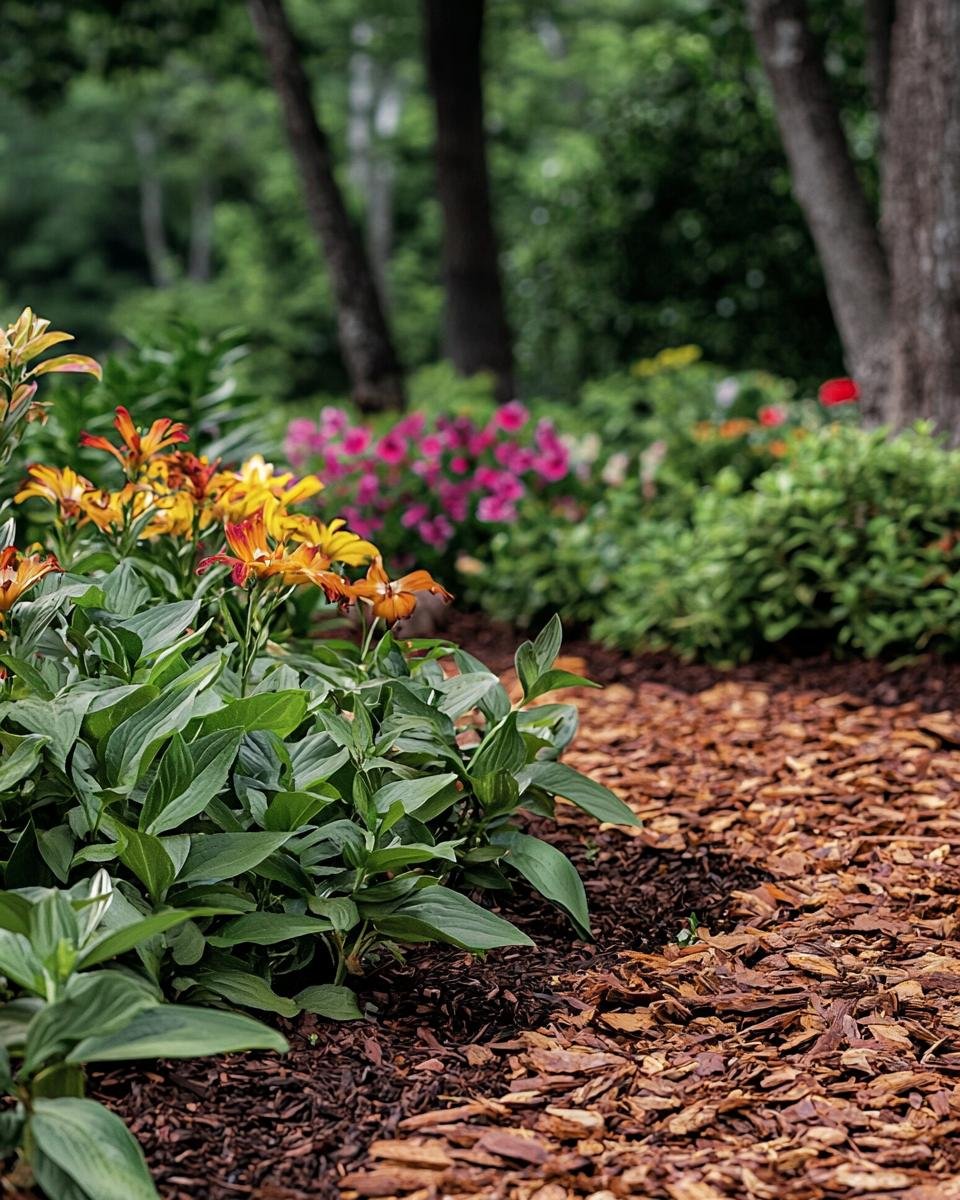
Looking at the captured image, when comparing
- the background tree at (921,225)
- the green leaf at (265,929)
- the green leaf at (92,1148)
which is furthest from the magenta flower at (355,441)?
the green leaf at (92,1148)

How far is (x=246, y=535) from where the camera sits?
2.28 metres

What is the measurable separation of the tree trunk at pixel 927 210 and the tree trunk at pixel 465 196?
5.46 m

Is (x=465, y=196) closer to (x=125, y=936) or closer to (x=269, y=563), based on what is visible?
(x=269, y=563)

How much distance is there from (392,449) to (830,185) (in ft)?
8.23

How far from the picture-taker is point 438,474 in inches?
238

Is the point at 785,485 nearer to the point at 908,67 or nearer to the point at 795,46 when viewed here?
the point at 908,67

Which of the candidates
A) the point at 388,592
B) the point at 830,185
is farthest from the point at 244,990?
the point at 830,185

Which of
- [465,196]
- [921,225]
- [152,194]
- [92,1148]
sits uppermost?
[152,194]

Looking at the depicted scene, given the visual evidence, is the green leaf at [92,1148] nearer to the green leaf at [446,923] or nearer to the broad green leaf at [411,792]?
the green leaf at [446,923]

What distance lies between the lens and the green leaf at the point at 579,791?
2615 mm

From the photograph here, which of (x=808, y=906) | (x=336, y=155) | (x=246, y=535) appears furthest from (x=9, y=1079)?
(x=336, y=155)

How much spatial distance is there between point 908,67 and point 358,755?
4357 mm

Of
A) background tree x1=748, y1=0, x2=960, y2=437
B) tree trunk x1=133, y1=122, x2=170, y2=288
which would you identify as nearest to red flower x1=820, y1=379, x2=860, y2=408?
background tree x1=748, y1=0, x2=960, y2=437

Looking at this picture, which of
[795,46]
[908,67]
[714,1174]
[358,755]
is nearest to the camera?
[714,1174]
